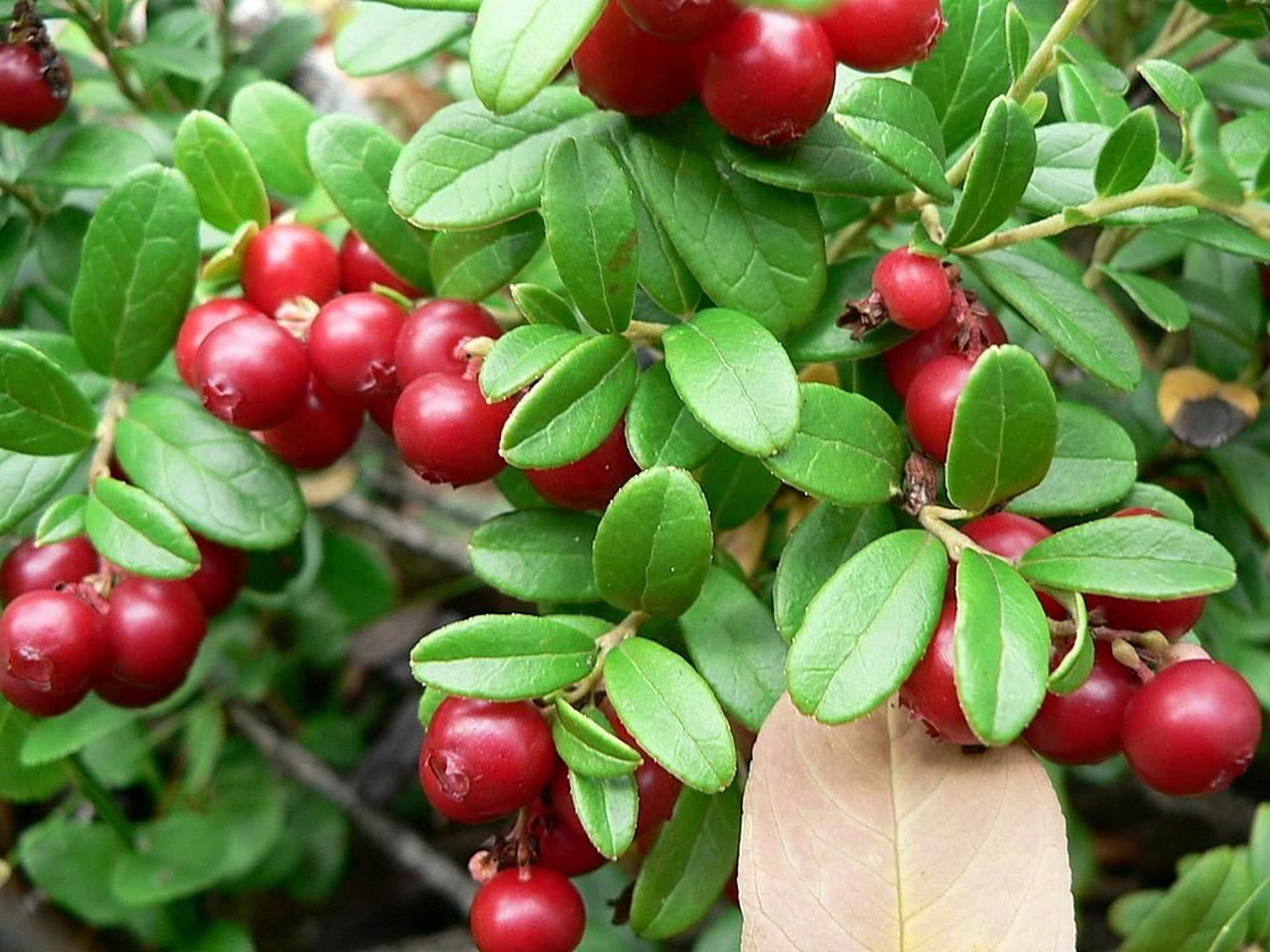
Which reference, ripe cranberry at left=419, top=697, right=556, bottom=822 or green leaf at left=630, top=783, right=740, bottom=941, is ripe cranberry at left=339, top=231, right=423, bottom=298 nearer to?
ripe cranberry at left=419, top=697, right=556, bottom=822

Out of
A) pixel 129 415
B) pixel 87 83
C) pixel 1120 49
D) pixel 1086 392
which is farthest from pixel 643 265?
pixel 87 83

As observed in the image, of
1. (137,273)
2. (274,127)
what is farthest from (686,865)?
(274,127)

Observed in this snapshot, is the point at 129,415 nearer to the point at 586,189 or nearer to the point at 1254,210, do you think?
the point at 586,189

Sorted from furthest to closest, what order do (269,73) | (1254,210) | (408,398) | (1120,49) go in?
(269,73) < (1120,49) < (408,398) < (1254,210)

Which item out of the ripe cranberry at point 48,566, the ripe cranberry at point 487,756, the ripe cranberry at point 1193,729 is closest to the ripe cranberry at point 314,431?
the ripe cranberry at point 48,566

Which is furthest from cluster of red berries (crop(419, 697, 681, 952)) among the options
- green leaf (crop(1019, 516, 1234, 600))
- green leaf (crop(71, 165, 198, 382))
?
green leaf (crop(71, 165, 198, 382))

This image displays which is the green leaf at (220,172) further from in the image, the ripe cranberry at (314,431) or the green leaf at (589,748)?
the green leaf at (589,748)

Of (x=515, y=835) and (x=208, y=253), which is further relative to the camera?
(x=208, y=253)

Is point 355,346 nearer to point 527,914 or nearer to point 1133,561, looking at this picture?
point 527,914
